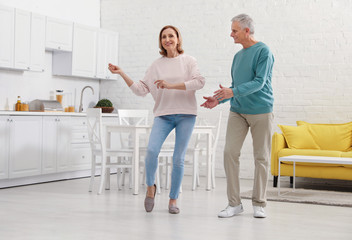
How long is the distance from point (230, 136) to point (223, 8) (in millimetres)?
3465

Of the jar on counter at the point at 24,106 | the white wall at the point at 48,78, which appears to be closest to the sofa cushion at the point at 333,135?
the white wall at the point at 48,78

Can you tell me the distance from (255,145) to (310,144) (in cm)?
230

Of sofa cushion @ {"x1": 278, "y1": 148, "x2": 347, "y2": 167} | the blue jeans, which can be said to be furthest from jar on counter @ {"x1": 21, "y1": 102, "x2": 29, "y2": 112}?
sofa cushion @ {"x1": 278, "y1": 148, "x2": 347, "y2": 167}

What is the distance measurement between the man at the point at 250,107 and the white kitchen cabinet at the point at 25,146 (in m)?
2.54

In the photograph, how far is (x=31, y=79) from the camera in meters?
6.52

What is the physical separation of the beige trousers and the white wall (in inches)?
130

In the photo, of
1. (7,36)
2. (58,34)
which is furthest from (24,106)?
(58,34)

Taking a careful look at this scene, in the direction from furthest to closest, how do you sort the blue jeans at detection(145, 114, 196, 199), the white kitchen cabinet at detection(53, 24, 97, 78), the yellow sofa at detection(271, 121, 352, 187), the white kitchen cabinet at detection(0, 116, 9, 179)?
the white kitchen cabinet at detection(53, 24, 97, 78) < the yellow sofa at detection(271, 121, 352, 187) < the white kitchen cabinet at detection(0, 116, 9, 179) < the blue jeans at detection(145, 114, 196, 199)

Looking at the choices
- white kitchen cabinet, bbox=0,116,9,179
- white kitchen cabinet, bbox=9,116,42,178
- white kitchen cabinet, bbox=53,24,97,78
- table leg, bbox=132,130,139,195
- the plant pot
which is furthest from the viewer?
the plant pot

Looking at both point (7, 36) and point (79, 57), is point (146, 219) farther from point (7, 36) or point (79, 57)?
point (79, 57)

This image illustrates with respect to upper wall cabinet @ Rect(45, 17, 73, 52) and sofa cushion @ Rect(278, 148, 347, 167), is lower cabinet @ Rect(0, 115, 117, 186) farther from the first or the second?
sofa cushion @ Rect(278, 148, 347, 167)

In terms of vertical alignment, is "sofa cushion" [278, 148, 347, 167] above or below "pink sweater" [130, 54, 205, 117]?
below

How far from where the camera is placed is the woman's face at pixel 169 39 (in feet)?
12.6

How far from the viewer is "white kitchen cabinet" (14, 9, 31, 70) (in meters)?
5.92
